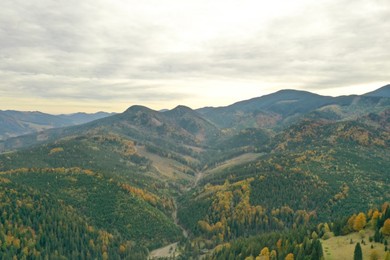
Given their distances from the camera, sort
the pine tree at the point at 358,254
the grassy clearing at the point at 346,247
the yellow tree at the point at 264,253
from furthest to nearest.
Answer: the yellow tree at the point at 264,253
the grassy clearing at the point at 346,247
the pine tree at the point at 358,254

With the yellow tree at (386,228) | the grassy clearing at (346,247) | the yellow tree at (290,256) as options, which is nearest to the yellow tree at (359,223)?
the grassy clearing at (346,247)

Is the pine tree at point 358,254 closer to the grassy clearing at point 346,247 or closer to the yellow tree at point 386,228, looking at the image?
the grassy clearing at point 346,247

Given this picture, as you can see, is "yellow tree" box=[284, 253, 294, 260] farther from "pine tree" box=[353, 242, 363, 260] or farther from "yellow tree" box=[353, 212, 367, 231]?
"yellow tree" box=[353, 212, 367, 231]

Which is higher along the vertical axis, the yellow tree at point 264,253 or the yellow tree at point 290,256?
the yellow tree at point 290,256

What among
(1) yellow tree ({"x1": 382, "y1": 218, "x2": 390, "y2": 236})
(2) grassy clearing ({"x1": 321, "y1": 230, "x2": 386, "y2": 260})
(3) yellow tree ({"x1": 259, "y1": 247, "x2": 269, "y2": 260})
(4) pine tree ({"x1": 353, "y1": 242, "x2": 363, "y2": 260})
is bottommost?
(3) yellow tree ({"x1": 259, "y1": 247, "x2": 269, "y2": 260})

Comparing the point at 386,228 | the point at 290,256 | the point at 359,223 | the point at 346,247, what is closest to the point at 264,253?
the point at 290,256

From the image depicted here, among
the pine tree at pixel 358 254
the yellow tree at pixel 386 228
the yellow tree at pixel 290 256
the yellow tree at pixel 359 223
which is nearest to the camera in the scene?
the pine tree at pixel 358 254

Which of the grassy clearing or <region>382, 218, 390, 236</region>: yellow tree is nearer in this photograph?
the grassy clearing

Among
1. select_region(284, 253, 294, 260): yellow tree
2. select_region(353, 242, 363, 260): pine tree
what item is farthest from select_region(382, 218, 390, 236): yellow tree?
select_region(284, 253, 294, 260): yellow tree

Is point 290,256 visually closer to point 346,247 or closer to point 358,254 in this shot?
point 346,247
